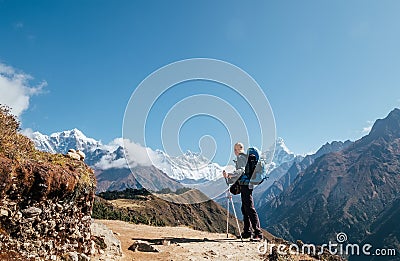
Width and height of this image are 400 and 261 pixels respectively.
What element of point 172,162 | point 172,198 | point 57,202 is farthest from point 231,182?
point 57,202

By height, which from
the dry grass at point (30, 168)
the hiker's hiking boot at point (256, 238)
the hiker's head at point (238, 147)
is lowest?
the hiker's hiking boot at point (256, 238)

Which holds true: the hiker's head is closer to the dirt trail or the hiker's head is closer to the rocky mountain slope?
the dirt trail

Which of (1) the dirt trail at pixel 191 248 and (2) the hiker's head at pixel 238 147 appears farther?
(2) the hiker's head at pixel 238 147

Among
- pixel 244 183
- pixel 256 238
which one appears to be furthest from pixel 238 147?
pixel 256 238

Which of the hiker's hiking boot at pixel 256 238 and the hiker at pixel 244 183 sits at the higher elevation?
the hiker at pixel 244 183

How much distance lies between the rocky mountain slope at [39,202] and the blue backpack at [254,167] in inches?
267

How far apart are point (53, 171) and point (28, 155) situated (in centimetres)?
127

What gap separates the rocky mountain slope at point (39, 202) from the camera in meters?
9.83

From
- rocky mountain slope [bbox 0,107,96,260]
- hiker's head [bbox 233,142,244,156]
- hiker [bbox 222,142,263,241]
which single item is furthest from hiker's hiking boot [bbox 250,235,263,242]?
rocky mountain slope [bbox 0,107,96,260]

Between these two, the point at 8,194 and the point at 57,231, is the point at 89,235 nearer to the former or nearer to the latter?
the point at 57,231

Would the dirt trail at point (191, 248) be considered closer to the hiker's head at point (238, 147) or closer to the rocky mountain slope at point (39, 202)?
the rocky mountain slope at point (39, 202)

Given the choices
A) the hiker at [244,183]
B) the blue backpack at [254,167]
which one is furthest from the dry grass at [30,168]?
the blue backpack at [254,167]

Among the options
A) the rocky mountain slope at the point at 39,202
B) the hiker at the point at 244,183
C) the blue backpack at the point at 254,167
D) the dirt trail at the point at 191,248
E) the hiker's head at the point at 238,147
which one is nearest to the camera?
the rocky mountain slope at the point at 39,202

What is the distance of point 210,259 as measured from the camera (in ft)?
46.1
